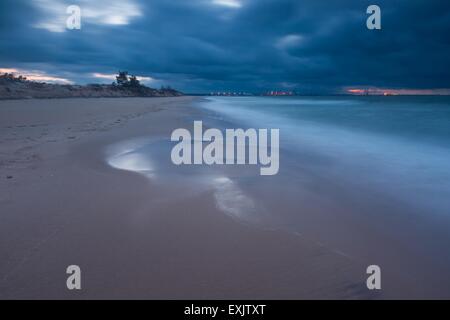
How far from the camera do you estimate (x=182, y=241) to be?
3.07m

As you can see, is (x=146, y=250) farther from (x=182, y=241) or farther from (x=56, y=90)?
(x=56, y=90)

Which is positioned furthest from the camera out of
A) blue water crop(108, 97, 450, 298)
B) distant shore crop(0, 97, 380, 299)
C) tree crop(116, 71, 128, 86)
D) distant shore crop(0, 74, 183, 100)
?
tree crop(116, 71, 128, 86)

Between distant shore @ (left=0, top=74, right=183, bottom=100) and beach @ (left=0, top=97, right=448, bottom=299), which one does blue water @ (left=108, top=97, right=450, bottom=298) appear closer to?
beach @ (left=0, top=97, right=448, bottom=299)

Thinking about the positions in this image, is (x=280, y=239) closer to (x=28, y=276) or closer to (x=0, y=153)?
(x=28, y=276)

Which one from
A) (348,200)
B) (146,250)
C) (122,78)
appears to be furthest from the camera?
(122,78)

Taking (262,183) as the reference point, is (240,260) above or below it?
below

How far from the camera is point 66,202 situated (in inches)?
153

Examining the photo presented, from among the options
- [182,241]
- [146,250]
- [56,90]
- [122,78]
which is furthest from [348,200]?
[122,78]

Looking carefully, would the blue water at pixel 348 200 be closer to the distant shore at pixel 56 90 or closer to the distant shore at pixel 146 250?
the distant shore at pixel 146 250

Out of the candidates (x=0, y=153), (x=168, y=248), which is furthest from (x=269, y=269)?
(x=0, y=153)

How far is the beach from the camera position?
7.81ft

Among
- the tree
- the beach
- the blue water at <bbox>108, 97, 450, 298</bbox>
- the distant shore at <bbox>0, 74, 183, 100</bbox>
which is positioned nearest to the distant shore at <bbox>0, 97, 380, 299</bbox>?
the beach

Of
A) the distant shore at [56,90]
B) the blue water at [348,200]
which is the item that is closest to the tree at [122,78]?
the distant shore at [56,90]

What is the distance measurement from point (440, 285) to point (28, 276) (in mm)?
3412
